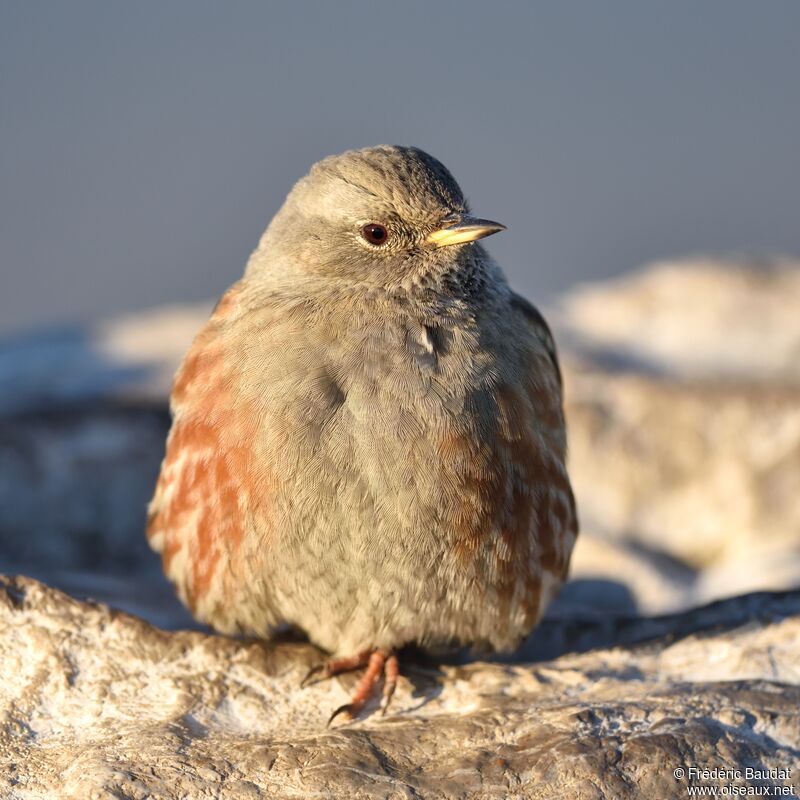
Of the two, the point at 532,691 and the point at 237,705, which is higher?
the point at 532,691

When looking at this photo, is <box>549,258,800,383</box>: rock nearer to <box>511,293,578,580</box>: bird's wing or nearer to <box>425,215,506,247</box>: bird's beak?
<box>511,293,578,580</box>: bird's wing

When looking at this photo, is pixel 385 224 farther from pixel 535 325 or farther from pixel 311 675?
pixel 311 675

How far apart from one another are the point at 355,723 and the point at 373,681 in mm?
364

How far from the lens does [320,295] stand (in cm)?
617

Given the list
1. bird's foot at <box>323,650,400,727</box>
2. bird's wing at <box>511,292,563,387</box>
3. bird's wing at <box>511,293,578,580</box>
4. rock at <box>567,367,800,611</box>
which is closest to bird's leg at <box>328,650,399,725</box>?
bird's foot at <box>323,650,400,727</box>

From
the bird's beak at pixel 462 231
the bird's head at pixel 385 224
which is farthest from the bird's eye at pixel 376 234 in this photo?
the bird's beak at pixel 462 231

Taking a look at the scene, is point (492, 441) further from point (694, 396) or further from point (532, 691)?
point (694, 396)

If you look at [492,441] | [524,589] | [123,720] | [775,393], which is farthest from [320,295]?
[775,393]

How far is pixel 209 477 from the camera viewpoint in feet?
20.1

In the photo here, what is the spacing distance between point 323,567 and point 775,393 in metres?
5.02

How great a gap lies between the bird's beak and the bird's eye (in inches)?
8.3

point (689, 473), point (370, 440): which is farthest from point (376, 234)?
point (689, 473)

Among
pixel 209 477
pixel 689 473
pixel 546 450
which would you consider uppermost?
pixel 689 473

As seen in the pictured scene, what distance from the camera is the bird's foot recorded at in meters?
5.99
